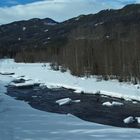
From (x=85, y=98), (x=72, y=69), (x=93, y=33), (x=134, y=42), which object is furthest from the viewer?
(x=93, y=33)

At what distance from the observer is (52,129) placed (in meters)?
18.3

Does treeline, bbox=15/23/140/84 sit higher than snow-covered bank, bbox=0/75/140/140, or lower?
higher

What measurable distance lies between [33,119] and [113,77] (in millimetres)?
25758

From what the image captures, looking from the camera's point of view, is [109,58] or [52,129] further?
[109,58]

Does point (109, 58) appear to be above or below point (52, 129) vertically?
above

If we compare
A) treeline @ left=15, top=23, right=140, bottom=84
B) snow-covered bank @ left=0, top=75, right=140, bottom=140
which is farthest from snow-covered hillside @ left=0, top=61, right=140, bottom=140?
treeline @ left=15, top=23, right=140, bottom=84

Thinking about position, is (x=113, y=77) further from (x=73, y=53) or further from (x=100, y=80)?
(x=73, y=53)

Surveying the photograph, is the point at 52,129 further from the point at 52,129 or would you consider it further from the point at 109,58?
the point at 109,58

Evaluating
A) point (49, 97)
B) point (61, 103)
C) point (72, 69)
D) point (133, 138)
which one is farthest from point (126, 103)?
point (72, 69)

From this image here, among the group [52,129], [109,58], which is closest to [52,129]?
[52,129]

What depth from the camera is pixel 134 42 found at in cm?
4703

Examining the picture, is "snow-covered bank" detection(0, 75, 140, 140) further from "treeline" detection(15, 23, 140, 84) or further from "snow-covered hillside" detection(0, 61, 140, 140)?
"treeline" detection(15, 23, 140, 84)

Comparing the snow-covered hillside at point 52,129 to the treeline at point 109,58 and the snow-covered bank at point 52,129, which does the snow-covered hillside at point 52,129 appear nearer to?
the snow-covered bank at point 52,129

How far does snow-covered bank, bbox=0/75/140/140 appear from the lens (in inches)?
648
